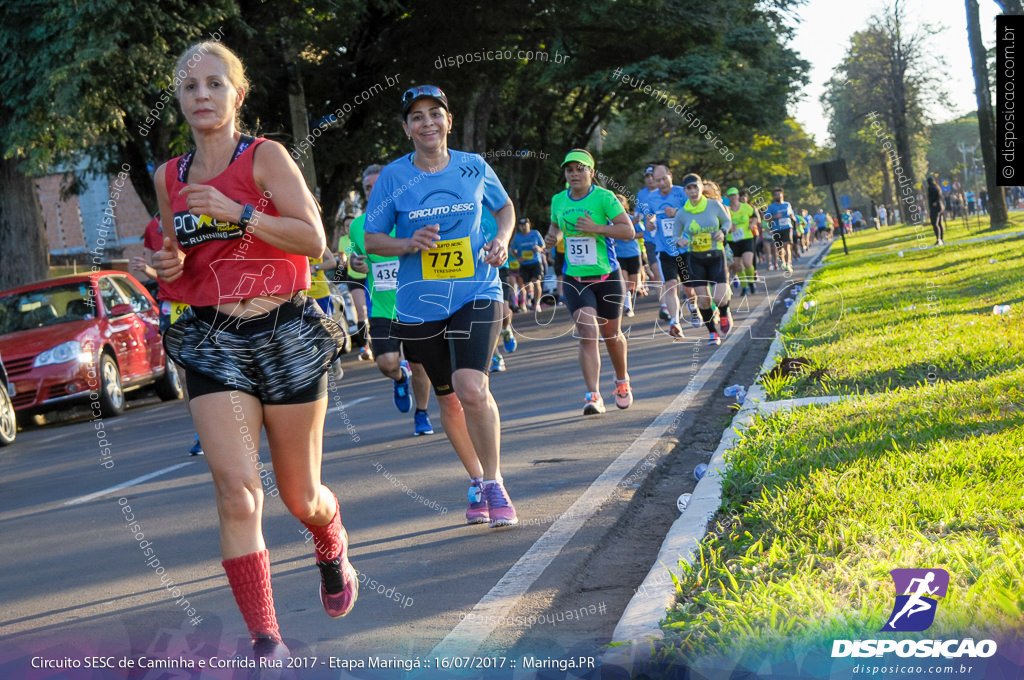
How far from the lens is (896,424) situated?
21.6ft

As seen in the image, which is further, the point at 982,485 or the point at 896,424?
the point at 896,424

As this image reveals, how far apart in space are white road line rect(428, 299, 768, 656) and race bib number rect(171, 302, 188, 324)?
4.63 ft

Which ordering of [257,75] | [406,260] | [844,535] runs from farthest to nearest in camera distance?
[257,75] < [406,260] < [844,535]

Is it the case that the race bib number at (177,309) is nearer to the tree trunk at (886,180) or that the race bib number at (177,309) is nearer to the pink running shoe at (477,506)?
the pink running shoe at (477,506)

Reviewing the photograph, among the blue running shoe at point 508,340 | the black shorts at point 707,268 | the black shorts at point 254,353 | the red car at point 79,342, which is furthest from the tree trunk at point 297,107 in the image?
the black shorts at point 254,353

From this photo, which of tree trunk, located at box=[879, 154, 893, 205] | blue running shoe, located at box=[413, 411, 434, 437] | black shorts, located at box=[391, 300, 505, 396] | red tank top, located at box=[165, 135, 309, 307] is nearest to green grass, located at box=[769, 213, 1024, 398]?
blue running shoe, located at box=[413, 411, 434, 437]

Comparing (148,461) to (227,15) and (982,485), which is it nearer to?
(982,485)

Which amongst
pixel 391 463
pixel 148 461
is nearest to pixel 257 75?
pixel 148 461

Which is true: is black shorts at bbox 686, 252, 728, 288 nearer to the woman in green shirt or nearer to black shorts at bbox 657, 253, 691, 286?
black shorts at bbox 657, 253, 691, 286

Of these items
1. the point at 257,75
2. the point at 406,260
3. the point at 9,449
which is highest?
the point at 257,75

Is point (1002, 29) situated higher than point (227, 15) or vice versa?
point (227, 15)

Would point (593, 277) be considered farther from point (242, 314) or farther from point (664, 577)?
point (242, 314)

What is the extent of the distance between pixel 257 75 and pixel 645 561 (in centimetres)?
1886

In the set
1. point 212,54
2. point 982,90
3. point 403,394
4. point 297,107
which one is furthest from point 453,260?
point 982,90
